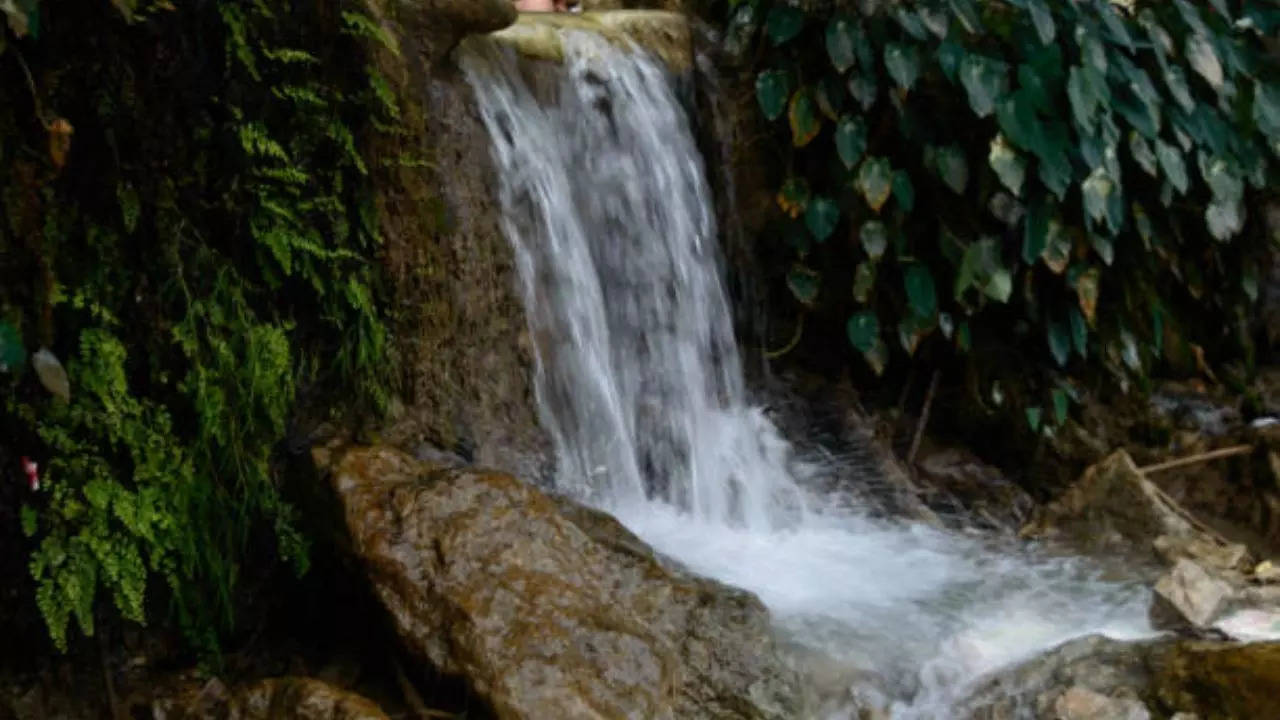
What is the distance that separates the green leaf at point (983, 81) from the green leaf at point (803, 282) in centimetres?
86

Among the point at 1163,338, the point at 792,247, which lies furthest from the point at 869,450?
the point at 1163,338

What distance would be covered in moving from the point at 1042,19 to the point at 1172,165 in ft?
2.74

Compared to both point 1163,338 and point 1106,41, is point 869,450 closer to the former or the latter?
point 1163,338

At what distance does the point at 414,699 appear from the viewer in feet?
7.71

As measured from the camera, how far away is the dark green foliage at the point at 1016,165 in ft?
13.4

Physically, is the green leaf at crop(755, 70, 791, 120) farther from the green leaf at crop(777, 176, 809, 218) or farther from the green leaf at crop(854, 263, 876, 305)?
the green leaf at crop(854, 263, 876, 305)

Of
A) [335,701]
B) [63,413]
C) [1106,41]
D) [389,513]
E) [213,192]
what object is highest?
[1106,41]

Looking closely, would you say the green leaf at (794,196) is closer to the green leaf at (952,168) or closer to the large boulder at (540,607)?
the green leaf at (952,168)

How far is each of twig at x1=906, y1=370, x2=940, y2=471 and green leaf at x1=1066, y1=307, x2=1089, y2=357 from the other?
0.54 metres

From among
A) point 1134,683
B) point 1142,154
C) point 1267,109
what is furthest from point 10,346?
point 1267,109

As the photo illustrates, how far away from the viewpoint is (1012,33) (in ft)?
13.7

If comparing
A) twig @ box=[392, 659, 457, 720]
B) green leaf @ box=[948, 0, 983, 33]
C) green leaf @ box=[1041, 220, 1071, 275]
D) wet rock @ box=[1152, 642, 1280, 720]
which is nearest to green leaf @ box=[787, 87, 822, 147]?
green leaf @ box=[948, 0, 983, 33]

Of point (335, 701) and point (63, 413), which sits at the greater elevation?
point (63, 413)

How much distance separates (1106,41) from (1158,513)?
191 cm
